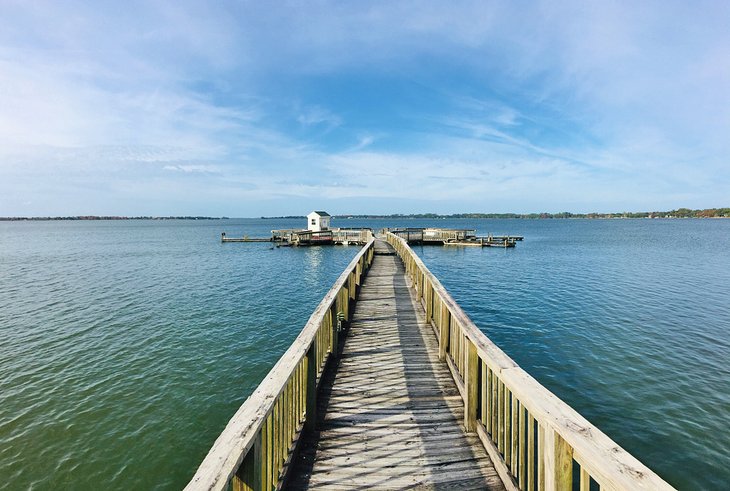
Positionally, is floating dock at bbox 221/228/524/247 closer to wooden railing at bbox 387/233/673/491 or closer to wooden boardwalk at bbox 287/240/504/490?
wooden boardwalk at bbox 287/240/504/490

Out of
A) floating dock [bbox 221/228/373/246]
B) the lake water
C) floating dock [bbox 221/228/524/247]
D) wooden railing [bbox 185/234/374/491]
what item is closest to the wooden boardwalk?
wooden railing [bbox 185/234/374/491]

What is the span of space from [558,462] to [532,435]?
1.09 metres

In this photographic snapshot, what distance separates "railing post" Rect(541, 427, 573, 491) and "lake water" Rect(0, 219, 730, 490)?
5.32 meters

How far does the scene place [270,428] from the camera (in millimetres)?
3783

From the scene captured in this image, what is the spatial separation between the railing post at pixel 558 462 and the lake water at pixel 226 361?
532 cm

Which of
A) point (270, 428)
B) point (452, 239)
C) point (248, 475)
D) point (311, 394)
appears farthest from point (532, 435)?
point (452, 239)

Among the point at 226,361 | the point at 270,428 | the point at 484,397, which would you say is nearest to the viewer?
the point at 270,428

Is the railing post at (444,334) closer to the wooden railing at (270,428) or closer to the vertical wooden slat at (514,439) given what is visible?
the wooden railing at (270,428)

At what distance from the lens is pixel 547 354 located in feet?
34.2

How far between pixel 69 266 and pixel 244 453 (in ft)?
120

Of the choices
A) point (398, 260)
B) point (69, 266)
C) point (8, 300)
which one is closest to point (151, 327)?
point (8, 300)

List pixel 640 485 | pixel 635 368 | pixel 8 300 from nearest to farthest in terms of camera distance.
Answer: pixel 640 485, pixel 635 368, pixel 8 300

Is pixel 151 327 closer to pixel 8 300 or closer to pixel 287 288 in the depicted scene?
pixel 287 288

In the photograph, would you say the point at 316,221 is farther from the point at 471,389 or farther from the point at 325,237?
the point at 471,389
